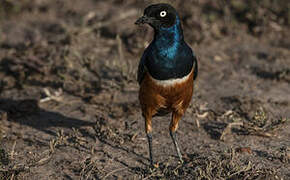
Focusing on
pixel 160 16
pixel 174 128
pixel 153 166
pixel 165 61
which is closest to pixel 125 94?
pixel 174 128

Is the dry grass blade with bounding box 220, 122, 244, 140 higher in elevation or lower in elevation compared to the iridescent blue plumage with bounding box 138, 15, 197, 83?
lower

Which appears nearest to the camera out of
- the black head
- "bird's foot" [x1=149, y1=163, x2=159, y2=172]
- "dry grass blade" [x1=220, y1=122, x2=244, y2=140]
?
the black head

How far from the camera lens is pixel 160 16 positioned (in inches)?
184

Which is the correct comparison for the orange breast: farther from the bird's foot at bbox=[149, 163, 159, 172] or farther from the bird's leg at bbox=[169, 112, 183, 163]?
the bird's foot at bbox=[149, 163, 159, 172]

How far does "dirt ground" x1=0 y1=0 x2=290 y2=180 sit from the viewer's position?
502cm

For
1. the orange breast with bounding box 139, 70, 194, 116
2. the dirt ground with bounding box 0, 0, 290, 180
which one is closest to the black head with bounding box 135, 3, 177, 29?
the orange breast with bounding box 139, 70, 194, 116

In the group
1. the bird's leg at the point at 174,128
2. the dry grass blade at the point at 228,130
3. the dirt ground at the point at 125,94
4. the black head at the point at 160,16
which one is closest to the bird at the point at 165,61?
the black head at the point at 160,16

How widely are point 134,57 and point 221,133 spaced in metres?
2.68

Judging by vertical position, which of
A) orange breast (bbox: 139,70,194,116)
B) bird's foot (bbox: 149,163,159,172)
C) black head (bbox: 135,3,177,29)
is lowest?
bird's foot (bbox: 149,163,159,172)

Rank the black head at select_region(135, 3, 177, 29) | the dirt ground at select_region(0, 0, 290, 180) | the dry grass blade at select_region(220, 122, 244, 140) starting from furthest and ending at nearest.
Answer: the dry grass blade at select_region(220, 122, 244, 140)
the dirt ground at select_region(0, 0, 290, 180)
the black head at select_region(135, 3, 177, 29)

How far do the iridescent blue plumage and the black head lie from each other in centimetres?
4

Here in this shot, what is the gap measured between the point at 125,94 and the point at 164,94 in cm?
211

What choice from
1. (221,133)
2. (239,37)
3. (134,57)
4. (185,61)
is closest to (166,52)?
(185,61)

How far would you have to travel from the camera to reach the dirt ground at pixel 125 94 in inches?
198
